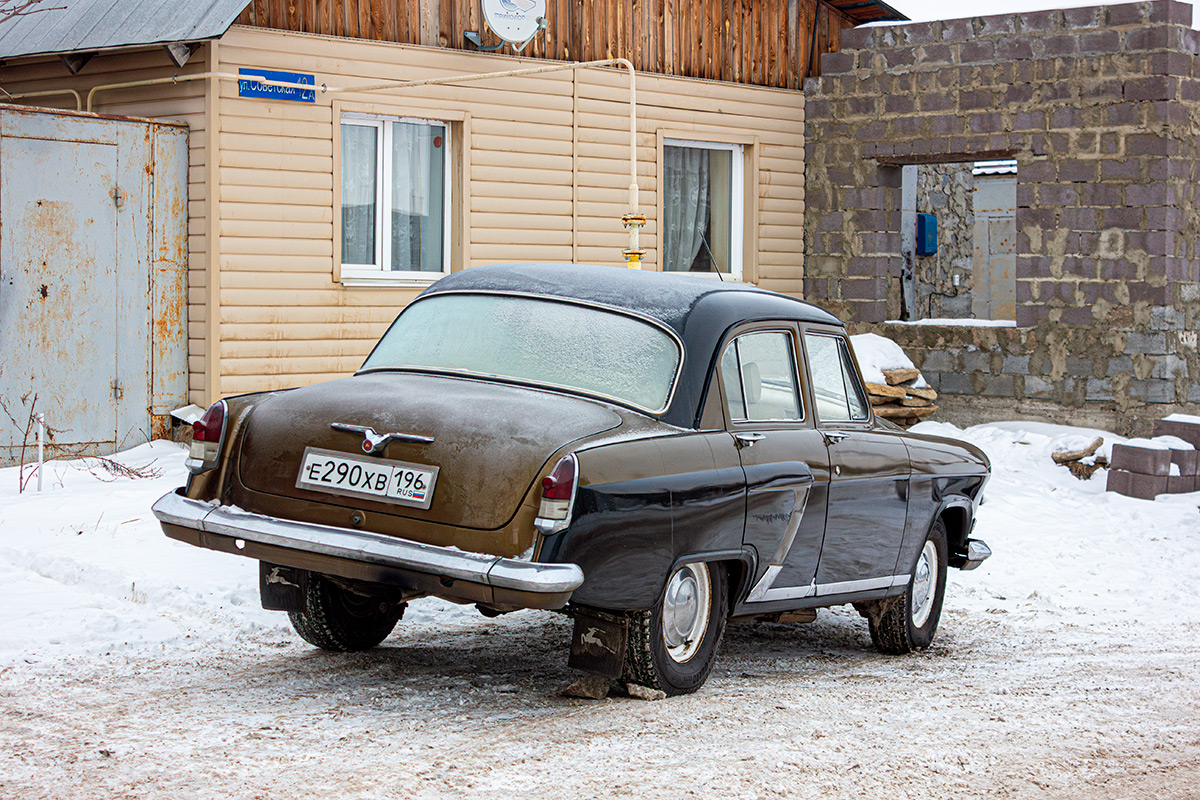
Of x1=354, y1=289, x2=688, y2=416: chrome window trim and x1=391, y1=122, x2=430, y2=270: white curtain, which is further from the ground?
x1=391, y1=122, x2=430, y2=270: white curtain

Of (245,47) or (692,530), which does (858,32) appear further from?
(692,530)

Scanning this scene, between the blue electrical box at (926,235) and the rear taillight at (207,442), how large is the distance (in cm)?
1515

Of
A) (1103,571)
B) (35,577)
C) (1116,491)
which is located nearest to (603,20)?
(1116,491)

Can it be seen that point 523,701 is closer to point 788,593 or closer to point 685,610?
point 685,610

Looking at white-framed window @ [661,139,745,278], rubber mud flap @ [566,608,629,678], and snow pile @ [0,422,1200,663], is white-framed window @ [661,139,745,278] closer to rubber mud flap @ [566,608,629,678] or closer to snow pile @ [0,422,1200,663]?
snow pile @ [0,422,1200,663]

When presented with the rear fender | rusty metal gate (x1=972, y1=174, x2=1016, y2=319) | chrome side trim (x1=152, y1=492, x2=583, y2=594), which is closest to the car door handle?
the rear fender

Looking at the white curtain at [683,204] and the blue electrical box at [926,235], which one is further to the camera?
the blue electrical box at [926,235]

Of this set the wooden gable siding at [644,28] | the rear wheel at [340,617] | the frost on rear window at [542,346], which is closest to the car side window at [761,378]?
the frost on rear window at [542,346]

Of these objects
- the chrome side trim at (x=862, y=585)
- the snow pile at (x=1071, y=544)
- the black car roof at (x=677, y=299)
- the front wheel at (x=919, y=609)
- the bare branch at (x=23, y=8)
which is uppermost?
the bare branch at (x=23, y=8)

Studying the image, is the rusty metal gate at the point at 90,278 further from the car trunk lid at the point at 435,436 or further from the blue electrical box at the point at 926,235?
the blue electrical box at the point at 926,235

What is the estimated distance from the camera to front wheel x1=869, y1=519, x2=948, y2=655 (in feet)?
23.0

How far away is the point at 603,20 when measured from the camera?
14.4 meters

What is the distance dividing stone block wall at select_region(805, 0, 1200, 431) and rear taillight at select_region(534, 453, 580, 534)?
34.4ft

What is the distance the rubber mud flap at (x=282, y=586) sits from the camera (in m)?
5.89
